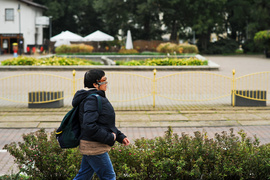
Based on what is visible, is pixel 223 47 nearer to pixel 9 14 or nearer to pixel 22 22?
pixel 22 22

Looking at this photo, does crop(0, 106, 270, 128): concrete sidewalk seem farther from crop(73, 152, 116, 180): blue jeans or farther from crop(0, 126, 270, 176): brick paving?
crop(73, 152, 116, 180): blue jeans

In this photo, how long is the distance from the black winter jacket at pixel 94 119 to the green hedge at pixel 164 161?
1.12 meters

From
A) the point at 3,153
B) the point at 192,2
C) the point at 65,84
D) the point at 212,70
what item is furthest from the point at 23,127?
the point at 192,2

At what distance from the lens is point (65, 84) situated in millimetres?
17594

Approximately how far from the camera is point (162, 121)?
35.2 ft

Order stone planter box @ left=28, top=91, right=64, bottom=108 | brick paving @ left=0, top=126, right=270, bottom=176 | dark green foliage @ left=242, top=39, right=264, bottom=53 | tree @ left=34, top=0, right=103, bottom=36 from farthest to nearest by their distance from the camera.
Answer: tree @ left=34, top=0, right=103, bottom=36
dark green foliage @ left=242, top=39, right=264, bottom=53
stone planter box @ left=28, top=91, right=64, bottom=108
brick paving @ left=0, top=126, right=270, bottom=176

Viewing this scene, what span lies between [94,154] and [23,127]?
6.24 metres

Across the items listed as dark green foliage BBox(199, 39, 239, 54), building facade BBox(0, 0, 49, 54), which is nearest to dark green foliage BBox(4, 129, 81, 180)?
building facade BBox(0, 0, 49, 54)

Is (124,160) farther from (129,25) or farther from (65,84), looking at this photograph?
(129,25)

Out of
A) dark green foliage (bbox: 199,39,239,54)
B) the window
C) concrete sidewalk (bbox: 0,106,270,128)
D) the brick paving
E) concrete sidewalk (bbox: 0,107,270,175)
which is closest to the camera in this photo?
the brick paving

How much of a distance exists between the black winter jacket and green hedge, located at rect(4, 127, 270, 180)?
112 centimetres

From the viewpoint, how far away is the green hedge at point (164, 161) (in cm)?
528

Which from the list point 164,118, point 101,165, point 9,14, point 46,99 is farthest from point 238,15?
point 101,165

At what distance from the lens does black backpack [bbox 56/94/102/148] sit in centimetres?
427
